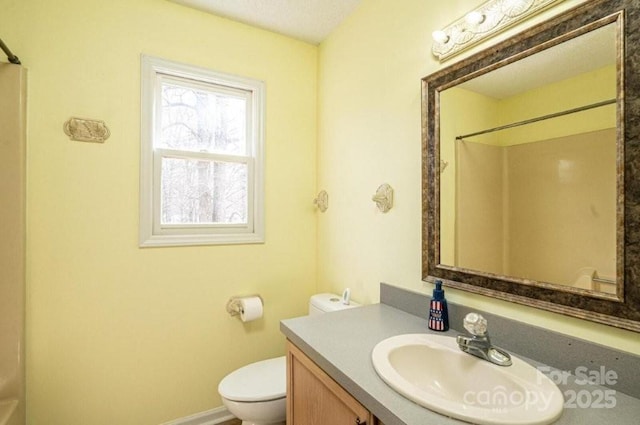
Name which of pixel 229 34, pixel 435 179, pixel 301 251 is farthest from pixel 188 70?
pixel 435 179

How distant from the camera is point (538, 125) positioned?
0.98 metres

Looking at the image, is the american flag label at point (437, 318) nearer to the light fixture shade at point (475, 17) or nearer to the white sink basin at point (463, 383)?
the white sink basin at point (463, 383)

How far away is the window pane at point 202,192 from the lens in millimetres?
1775

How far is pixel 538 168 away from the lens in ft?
3.19

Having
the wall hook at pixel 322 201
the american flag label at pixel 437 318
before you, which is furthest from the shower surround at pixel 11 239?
the american flag label at pixel 437 318

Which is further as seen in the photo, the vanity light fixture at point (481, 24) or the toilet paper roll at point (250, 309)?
the toilet paper roll at point (250, 309)

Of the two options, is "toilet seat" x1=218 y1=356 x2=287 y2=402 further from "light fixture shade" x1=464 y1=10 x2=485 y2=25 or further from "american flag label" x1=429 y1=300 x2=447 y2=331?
"light fixture shade" x1=464 y1=10 x2=485 y2=25

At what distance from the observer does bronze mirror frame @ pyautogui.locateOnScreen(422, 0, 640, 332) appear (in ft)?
2.53

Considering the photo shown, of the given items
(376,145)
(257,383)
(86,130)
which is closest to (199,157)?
(86,130)

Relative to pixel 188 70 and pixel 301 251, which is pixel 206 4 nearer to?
pixel 188 70

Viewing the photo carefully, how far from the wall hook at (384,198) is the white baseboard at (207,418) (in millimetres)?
1562

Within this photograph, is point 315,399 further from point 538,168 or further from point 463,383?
point 538,168

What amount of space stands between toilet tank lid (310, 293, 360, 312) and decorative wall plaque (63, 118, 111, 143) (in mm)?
1446

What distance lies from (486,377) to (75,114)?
6.77 feet
